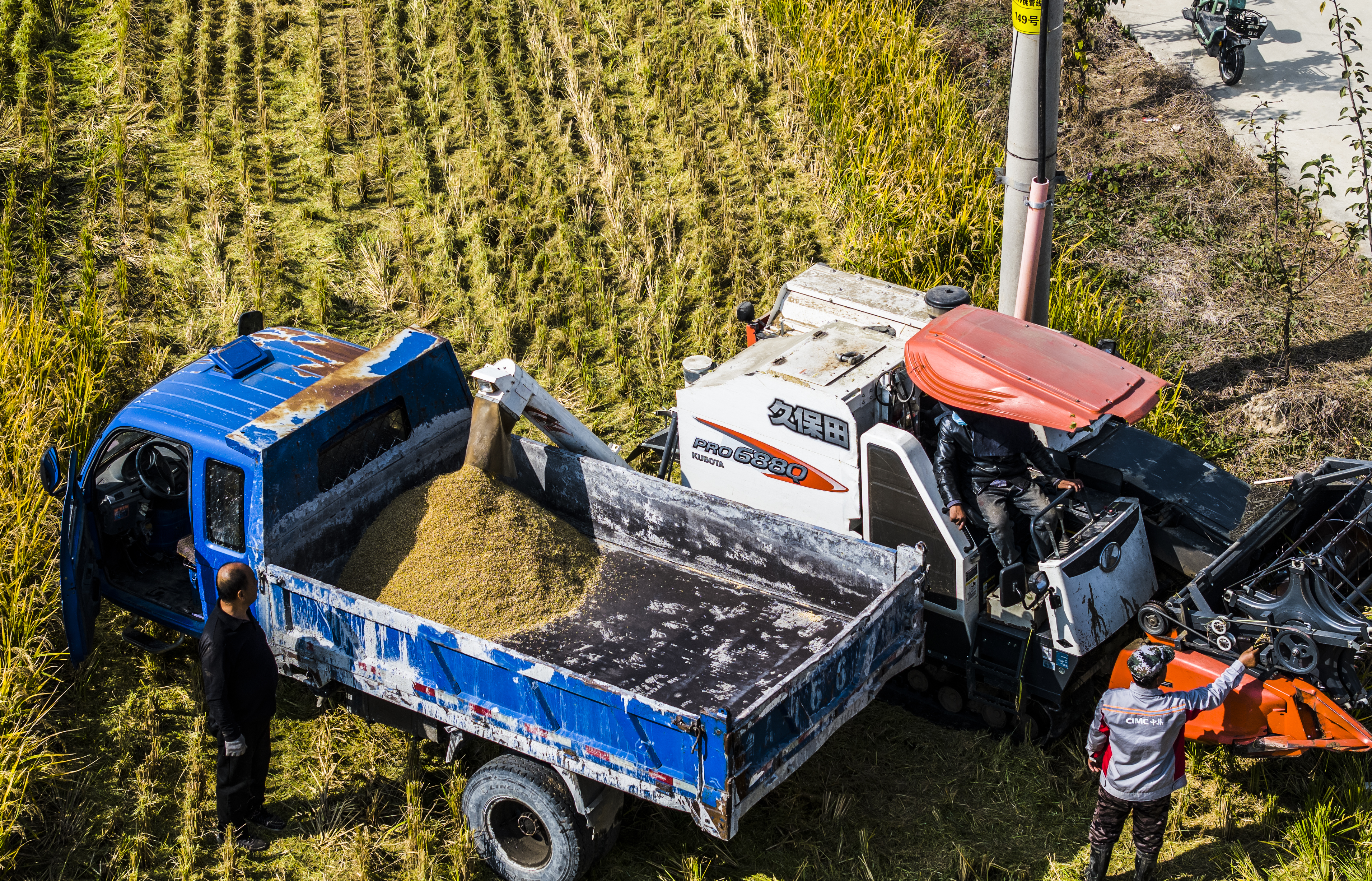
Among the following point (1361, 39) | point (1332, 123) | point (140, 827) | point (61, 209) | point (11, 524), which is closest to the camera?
point (140, 827)

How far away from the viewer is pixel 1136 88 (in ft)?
45.2

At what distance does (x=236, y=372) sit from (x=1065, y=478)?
507cm

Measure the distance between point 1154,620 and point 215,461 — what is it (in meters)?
5.17

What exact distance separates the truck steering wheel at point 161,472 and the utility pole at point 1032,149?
5635 mm

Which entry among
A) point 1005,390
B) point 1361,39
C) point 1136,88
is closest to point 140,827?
point 1005,390

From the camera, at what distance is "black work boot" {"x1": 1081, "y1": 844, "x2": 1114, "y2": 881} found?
603 centimetres

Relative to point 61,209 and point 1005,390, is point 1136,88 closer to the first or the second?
point 1005,390

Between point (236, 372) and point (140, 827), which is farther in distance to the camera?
point (236, 372)

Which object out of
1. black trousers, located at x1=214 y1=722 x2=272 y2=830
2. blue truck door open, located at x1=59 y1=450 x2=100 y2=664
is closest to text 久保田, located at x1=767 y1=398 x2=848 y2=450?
black trousers, located at x1=214 y1=722 x2=272 y2=830

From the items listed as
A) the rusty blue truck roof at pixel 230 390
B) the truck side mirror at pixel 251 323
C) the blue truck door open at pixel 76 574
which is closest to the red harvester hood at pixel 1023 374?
the rusty blue truck roof at pixel 230 390

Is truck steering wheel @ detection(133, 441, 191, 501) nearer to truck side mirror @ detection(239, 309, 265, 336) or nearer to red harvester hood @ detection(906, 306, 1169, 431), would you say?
truck side mirror @ detection(239, 309, 265, 336)

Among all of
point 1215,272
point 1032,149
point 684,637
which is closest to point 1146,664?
point 684,637

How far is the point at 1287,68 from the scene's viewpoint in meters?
14.2

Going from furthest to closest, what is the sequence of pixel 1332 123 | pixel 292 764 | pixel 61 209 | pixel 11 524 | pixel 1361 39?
1. pixel 1361 39
2. pixel 1332 123
3. pixel 61 209
4. pixel 11 524
5. pixel 292 764
